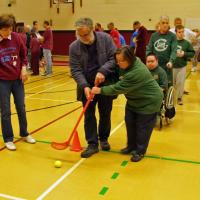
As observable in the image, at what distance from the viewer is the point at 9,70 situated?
365 centimetres

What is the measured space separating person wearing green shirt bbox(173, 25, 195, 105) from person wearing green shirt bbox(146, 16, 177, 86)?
577mm

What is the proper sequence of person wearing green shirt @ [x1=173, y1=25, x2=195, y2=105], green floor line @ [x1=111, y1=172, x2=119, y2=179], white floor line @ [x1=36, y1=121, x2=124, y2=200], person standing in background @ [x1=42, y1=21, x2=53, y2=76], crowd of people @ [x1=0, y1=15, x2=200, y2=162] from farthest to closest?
person standing in background @ [x1=42, y1=21, x2=53, y2=76] → person wearing green shirt @ [x1=173, y1=25, x2=195, y2=105] → crowd of people @ [x1=0, y1=15, x2=200, y2=162] → green floor line @ [x1=111, y1=172, x2=119, y2=179] → white floor line @ [x1=36, y1=121, x2=124, y2=200]

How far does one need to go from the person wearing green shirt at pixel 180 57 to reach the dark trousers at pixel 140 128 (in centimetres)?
231

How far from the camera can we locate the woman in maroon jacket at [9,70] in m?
3.56

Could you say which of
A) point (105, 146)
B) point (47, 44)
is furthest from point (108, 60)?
point (47, 44)

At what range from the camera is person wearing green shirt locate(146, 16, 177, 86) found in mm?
4836

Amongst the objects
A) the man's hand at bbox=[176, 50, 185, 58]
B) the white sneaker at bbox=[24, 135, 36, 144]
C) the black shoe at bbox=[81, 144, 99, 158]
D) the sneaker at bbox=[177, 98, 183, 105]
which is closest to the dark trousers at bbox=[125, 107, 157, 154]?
the black shoe at bbox=[81, 144, 99, 158]

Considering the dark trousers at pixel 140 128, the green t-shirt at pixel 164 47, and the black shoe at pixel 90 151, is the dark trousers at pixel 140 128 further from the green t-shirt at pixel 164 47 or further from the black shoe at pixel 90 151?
the green t-shirt at pixel 164 47

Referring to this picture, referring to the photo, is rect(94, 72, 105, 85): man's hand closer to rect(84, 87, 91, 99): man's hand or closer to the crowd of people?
the crowd of people

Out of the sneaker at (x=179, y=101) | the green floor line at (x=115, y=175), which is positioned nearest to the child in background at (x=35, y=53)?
the sneaker at (x=179, y=101)

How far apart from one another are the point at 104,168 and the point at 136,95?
803 mm

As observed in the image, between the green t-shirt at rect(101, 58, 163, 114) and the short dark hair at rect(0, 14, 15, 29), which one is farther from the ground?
the short dark hair at rect(0, 14, 15, 29)

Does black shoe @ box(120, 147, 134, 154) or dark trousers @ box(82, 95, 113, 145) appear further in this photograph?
black shoe @ box(120, 147, 134, 154)

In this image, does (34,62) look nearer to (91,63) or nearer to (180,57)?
(180,57)
